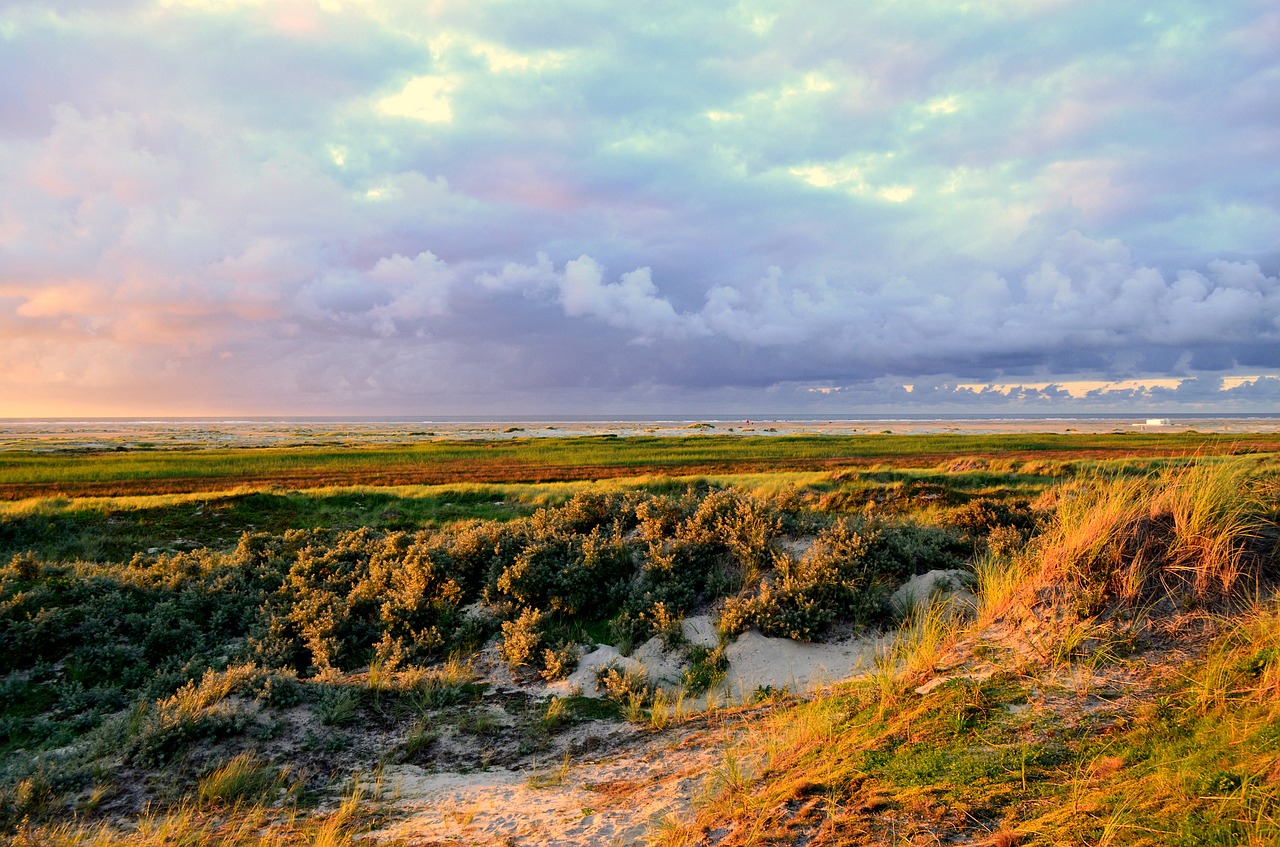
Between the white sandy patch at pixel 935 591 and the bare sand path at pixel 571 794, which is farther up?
the white sandy patch at pixel 935 591

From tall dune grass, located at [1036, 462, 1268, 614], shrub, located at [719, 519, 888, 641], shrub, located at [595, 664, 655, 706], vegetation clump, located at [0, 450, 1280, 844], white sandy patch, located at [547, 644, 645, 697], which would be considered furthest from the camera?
shrub, located at [719, 519, 888, 641]

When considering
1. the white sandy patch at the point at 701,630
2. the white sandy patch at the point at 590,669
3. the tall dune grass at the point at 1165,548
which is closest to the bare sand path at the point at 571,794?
the white sandy patch at the point at 590,669

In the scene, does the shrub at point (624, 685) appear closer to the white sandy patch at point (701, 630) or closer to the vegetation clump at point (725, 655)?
the vegetation clump at point (725, 655)

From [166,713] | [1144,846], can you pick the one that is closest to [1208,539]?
[1144,846]

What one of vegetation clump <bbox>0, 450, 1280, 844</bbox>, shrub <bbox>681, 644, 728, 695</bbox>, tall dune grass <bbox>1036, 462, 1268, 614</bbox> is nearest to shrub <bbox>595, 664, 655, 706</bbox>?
vegetation clump <bbox>0, 450, 1280, 844</bbox>

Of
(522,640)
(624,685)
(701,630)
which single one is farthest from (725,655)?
(522,640)

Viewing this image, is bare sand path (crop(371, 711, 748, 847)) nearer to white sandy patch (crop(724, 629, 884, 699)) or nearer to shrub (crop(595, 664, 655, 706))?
shrub (crop(595, 664, 655, 706))

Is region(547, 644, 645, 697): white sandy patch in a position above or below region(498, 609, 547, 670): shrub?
below

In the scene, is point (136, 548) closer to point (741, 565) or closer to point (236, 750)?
point (236, 750)

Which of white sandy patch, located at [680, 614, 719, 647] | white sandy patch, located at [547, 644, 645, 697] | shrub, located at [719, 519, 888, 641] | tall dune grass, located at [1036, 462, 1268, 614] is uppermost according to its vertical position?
tall dune grass, located at [1036, 462, 1268, 614]

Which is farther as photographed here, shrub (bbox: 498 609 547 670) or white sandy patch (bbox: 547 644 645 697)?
shrub (bbox: 498 609 547 670)

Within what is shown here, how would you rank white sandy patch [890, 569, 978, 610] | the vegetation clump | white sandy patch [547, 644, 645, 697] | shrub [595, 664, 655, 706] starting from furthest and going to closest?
1. white sandy patch [890, 569, 978, 610]
2. white sandy patch [547, 644, 645, 697]
3. shrub [595, 664, 655, 706]
4. the vegetation clump

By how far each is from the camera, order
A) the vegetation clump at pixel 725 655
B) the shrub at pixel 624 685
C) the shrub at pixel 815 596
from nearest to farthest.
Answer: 1. the vegetation clump at pixel 725 655
2. the shrub at pixel 624 685
3. the shrub at pixel 815 596

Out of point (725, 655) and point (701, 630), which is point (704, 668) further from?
point (701, 630)
